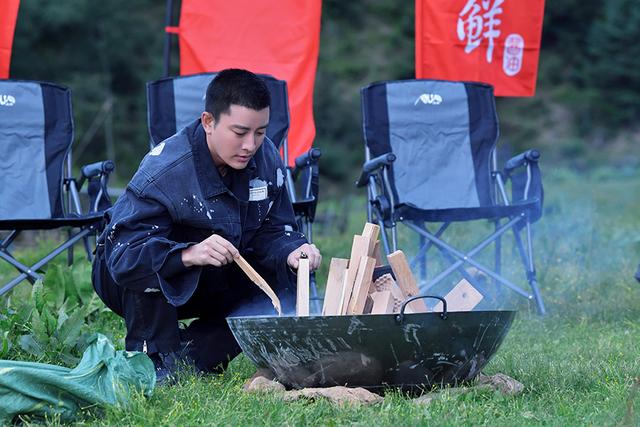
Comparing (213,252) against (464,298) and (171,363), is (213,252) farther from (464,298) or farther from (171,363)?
(464,298)

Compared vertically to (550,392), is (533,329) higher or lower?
lower

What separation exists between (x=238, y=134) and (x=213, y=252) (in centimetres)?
36

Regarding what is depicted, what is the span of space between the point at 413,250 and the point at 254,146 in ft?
9.75

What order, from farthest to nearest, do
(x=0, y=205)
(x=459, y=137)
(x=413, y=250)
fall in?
(x=413, y=250) → (x=459, y=137) → (x=0, y=205)

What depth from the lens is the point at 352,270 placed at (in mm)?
2803

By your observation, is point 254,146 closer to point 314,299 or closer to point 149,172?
point 149,172

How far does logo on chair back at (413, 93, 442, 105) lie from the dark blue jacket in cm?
210

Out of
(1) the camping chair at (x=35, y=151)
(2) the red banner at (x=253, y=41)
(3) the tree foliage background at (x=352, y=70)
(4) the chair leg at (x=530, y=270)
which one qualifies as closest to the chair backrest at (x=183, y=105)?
(1) the camping chair at (x=35, y=151)

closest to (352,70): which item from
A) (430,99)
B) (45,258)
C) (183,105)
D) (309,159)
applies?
(430,99)

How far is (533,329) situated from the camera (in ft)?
13.3

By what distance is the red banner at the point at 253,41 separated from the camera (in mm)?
5328

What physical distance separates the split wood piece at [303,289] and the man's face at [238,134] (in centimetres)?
34

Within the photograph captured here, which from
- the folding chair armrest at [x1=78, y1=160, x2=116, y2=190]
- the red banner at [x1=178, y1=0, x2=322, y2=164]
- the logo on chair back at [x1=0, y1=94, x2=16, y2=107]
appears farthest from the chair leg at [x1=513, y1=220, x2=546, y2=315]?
the logo on chair back at [x1=0, y1=94, x2=16, y2=107]

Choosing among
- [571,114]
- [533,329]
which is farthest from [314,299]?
[571,114]
